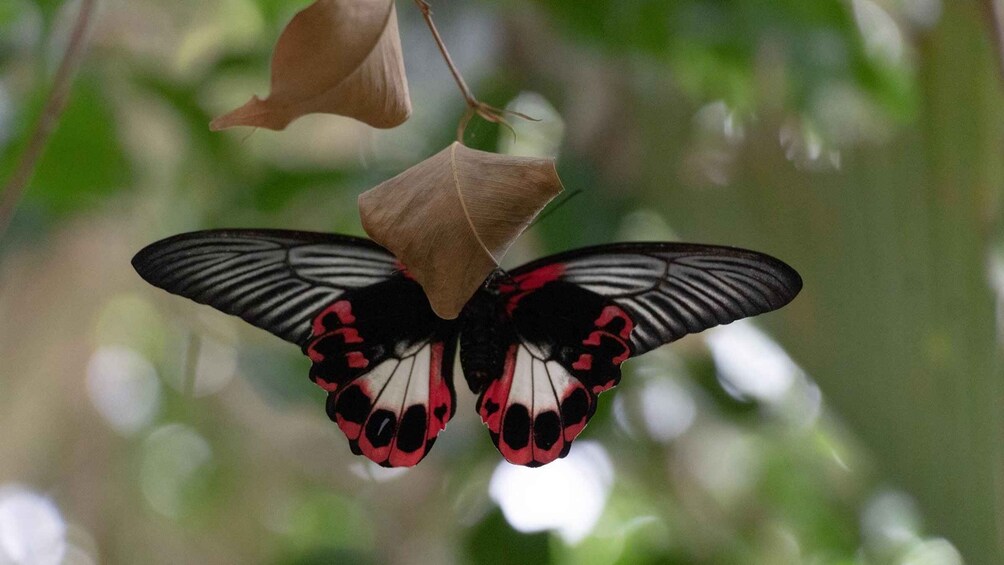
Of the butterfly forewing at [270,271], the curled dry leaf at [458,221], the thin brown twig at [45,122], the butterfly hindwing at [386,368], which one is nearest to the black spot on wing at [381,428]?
the butterfly hindwing at [386,368]

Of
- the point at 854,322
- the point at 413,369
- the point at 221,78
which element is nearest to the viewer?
the point at 413,369

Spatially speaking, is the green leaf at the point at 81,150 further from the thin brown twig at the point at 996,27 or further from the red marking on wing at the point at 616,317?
the thin brown twig at the point at 996,27

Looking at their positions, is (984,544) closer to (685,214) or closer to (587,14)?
(685,214)

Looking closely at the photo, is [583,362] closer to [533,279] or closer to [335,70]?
[533,279]

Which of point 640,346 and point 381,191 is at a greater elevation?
point 381,191

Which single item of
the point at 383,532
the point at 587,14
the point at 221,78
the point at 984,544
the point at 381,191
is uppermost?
the point at 381,191

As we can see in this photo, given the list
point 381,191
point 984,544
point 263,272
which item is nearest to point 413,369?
point 263,272
